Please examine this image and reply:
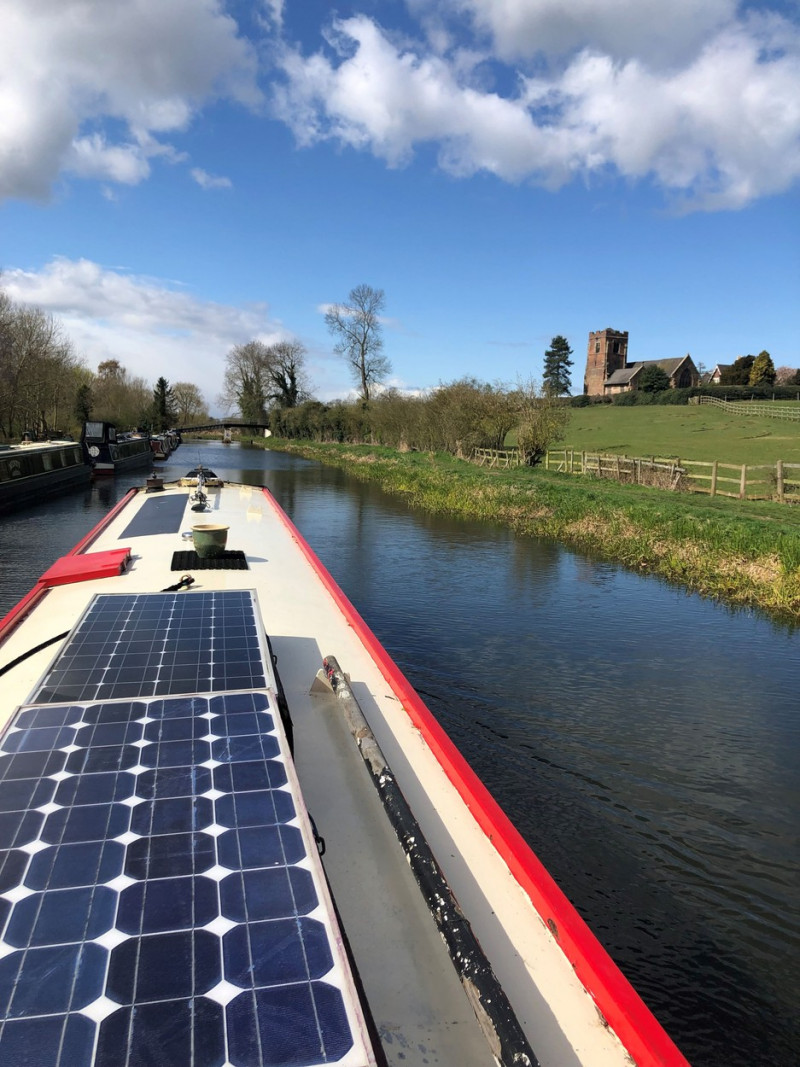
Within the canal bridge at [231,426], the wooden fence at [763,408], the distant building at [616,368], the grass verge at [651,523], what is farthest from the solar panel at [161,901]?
the distant building at [616,368]

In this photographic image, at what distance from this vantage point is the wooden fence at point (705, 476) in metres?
20.5

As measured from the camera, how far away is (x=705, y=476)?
2402cm

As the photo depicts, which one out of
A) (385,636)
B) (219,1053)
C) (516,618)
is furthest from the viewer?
(516,618)

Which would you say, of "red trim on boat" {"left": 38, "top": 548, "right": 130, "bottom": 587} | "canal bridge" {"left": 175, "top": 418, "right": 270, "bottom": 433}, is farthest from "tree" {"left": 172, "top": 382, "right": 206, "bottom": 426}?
"red trim on boat" {"left": 38, "top": 548, "right": 130, "bottom": 587}

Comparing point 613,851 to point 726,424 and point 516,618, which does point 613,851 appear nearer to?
point 516,618

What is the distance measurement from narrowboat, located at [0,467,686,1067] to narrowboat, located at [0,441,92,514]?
20.3 m

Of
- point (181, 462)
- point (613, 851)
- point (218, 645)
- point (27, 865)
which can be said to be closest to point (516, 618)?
point (613, 851)

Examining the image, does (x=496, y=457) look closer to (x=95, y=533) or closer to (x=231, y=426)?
(x=95, y=533)

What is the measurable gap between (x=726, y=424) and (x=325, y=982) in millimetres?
58113

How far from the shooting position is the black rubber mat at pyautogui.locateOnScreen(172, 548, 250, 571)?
733 centimetres

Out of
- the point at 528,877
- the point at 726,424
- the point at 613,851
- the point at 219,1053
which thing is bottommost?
the point at 613,851

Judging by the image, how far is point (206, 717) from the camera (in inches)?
110

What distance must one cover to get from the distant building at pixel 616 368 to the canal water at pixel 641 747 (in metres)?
92.3

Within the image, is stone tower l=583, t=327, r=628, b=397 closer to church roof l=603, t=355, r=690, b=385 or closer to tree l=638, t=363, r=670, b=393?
church roof l=603, t=355, r=690, b=385
